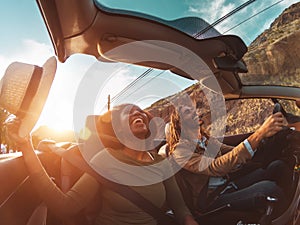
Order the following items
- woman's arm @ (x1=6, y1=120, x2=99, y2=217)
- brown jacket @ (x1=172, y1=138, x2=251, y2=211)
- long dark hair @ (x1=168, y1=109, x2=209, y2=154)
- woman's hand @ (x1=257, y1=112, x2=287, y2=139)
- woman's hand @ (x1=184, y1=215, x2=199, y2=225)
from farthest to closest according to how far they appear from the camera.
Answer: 1. long dark hair @ (x1=168, y1=109, x2=209, y2=154)
2. brown jacket @ (x1=172, y1=138, x2=251, y2=211)
3. woman's hand @ (x1=257, y1=112, x2=287, y2=139)
4. woman's hand @ (x1=184, y1=215, x2=199, y2=225)
5. woman's arm @ (x1=6, y1=120, x2=99, y2=217)

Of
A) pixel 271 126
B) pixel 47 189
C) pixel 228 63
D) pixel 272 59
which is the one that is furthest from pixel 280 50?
pixel 47 189

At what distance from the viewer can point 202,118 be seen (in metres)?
2.19

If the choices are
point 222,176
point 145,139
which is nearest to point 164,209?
point 145,139

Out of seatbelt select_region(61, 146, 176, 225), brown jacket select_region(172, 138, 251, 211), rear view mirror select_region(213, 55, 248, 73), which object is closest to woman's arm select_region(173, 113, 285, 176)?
brown jacket select_region(172, 138, 251, 211)

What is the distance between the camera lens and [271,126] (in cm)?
180

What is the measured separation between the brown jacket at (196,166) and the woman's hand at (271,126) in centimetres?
16

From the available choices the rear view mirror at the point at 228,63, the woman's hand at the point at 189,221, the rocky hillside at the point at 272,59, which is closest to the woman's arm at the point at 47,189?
the woman's hand at the point at 189,221

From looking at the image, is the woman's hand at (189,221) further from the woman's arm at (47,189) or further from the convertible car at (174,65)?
the woman's arm at (47,189)

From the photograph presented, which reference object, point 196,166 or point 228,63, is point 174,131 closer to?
point 196,166

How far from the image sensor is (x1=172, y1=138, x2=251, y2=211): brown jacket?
1.94 m

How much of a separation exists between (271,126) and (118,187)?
36.4 inches

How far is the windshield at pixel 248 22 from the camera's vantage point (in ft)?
4.64

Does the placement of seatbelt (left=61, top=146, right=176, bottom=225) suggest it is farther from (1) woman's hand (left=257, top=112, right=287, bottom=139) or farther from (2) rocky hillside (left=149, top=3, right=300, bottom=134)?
(1) woman's hand (left=257, top=112, right=287, bottom=139)

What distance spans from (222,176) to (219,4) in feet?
3.67
